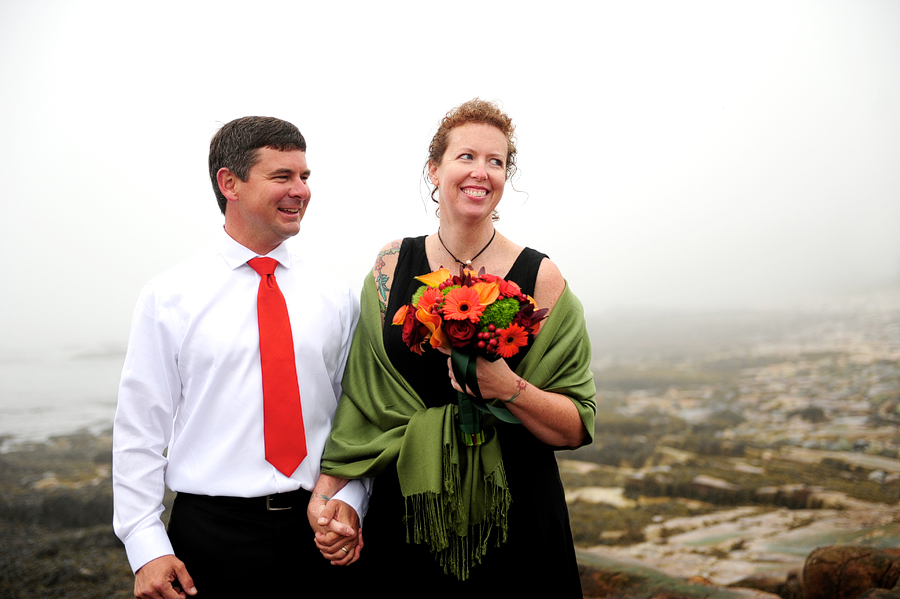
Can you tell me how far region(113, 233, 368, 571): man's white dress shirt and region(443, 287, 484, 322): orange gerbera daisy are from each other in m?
0.59

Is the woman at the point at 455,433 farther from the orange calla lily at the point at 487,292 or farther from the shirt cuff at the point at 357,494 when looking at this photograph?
the orange calla lily at the point at 487,292

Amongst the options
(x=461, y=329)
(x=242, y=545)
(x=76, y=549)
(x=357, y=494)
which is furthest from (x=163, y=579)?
(x=76, y=549)

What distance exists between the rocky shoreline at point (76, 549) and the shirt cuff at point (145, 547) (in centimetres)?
250

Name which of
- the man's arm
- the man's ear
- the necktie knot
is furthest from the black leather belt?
the man's ear

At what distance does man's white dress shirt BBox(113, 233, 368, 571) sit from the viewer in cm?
164

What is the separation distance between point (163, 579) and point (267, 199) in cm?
110

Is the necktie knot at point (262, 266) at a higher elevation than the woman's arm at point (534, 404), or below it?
higher

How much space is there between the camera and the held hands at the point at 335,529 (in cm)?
165

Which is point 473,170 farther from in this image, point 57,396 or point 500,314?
point 57,396

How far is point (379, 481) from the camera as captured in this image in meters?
1.89

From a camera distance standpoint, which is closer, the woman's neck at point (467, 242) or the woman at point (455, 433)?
the woman at point (455, 433)

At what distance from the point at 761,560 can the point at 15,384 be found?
17.1 feet

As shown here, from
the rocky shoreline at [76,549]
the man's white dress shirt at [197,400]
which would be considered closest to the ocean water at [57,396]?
the rocky shoreline at [76,549]

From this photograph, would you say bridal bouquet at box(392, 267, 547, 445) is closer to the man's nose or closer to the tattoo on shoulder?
the tattoo on shoulder
